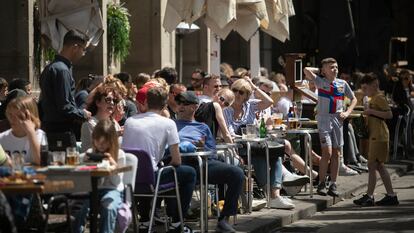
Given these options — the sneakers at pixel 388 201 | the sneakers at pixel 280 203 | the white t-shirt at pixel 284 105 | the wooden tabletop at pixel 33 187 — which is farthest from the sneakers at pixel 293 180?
the wooden tabletop at pixel 33 187

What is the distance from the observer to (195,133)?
497 inches

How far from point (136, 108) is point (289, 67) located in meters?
4.35

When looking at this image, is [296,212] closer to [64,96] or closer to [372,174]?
[372,174]

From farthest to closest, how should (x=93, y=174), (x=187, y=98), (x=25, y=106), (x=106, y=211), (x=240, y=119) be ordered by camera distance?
(x=240, y=119) → (x=187, y=98) → (x=106, y=211) → (x=25, y=106) → (x=93, y=174)

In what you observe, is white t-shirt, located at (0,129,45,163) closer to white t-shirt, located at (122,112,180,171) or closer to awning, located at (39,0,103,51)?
white t-shirt, located at (122,112,180,171)

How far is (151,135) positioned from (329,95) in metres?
5.81

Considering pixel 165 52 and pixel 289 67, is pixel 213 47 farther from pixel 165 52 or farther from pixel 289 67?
pixel 289 67

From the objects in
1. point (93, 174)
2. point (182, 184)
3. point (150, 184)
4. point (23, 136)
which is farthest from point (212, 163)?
point (93, 174)

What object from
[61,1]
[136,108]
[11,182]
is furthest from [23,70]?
[11,182]

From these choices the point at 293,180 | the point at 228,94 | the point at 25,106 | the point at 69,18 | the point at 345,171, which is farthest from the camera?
the point at 345,171

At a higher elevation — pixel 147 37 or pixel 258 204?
pixel 147 37

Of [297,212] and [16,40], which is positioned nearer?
[297,212]

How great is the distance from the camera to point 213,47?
2505 cm

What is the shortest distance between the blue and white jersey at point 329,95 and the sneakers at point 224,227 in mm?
4762
